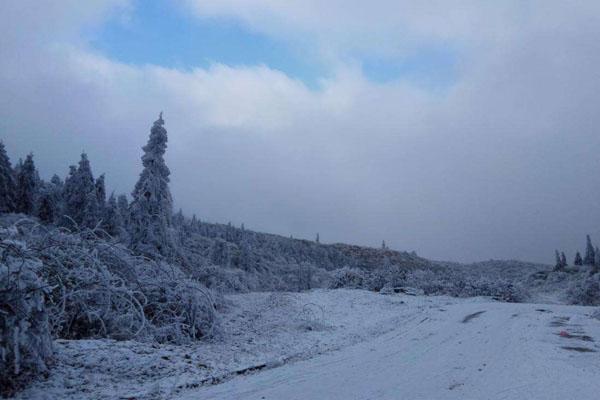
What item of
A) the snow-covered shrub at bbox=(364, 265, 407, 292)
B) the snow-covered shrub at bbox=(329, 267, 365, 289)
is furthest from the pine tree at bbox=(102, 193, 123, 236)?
the snow-covered shrub at bbox=(364, 265, 407, 292)

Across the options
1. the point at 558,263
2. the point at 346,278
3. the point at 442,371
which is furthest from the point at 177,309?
the point at 558,263

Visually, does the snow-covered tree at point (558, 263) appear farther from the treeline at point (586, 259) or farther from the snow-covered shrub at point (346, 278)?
the snow-covered shrub at point (346, 278)

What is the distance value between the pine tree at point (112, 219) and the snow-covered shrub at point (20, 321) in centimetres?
3973

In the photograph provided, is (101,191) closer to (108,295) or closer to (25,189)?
(25,189)

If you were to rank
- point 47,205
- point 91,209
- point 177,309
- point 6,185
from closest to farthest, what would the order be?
point 177,309 < point 91,209 < point 6,185 < point 47,205

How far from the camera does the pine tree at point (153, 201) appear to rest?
21.7m

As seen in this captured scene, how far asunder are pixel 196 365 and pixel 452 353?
4852 millimetres

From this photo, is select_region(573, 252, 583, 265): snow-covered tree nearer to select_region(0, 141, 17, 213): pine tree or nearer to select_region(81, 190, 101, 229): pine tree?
select_region(81, 190, 101, 229): pine tree

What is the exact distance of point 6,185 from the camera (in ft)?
141

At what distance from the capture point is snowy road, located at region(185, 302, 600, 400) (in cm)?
571

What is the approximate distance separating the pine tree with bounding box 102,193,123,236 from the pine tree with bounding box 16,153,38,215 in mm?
7420

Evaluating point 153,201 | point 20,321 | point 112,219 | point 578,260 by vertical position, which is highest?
point 112,219

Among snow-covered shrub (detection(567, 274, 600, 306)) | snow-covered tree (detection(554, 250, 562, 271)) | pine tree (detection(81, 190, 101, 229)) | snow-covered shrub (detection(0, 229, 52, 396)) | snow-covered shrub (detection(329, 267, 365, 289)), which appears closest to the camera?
snow-covered shrub (detection(0, 229, 52, 396))

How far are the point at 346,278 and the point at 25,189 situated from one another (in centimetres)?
3478
